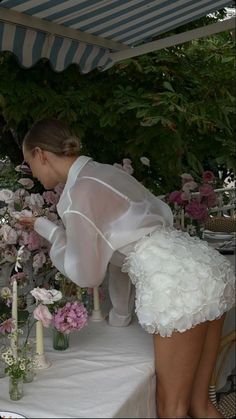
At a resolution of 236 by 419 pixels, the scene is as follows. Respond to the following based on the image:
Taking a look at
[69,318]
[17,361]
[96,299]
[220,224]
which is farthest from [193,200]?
[17,361]

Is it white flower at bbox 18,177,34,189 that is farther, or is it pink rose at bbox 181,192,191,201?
pink rose at bbox 181,192,191,201

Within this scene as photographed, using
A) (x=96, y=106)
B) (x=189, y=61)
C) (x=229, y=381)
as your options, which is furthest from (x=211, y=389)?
(x=189, y=61)

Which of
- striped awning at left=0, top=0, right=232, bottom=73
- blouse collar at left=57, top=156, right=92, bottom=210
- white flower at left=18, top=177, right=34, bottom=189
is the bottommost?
white flower at left=18, top=177, right=34, bottom=189

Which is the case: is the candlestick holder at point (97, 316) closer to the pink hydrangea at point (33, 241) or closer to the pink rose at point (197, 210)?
the pink hydrangea at point (33, 241)

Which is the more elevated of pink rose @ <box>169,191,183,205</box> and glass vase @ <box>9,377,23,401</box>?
pink rose @ <box>169,191,183,205</box>

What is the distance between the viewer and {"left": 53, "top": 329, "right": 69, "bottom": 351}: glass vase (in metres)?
1.46

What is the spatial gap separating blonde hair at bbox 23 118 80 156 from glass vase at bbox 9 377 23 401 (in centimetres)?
55

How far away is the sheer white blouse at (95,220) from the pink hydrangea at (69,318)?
0.15 metres

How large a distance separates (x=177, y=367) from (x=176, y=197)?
1071mm

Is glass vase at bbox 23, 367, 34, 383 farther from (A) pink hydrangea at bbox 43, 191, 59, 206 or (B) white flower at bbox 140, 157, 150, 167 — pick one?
(B) white flower at bbox 140, 157, 150, 167

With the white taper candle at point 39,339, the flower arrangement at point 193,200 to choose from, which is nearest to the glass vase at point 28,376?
the white taper candle at point 39,339

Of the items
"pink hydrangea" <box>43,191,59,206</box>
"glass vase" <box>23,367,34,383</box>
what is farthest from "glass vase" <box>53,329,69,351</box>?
"pink hydrangea" <box>43,191,59,206</box>

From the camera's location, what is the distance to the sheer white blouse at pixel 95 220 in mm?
1252

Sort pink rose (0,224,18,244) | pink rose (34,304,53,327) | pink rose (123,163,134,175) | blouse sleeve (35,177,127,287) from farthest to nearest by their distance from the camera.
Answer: pink rose (123,163,134,175)
pink rose (0,224,18,244)
pink rose (34,304,53,327)
blouse sleeve (35,177,127,287)
